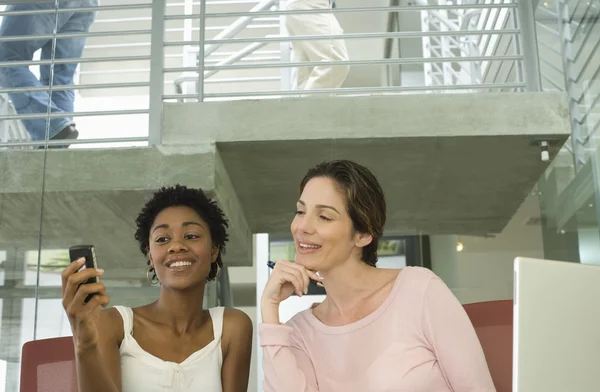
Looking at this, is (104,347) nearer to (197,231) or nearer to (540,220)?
(197,231)

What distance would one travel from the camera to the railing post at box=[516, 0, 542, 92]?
14.7ft

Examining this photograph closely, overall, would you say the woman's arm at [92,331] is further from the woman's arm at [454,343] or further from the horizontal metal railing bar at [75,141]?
the horizontal metal railing bar at [75,141]

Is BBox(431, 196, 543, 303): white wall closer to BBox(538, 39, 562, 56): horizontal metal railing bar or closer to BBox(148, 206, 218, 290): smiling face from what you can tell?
BBox(538, 39, 562, 56): horizontal metal railing bar

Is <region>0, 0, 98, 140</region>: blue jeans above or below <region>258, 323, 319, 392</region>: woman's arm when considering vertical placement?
above

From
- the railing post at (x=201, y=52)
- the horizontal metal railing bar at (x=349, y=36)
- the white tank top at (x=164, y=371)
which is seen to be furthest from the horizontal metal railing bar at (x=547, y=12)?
the white tank top at (x=164, y=371)

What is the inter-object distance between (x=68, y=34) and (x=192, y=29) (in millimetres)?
1192

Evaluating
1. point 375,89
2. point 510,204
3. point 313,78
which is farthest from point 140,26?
point 510,204

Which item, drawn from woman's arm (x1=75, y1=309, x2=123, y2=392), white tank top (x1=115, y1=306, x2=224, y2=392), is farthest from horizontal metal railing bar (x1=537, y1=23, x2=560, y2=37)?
woman's arm (x1=75, y1=309, x2=123, y2=392)

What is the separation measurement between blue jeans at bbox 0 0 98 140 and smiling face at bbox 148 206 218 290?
122 cm

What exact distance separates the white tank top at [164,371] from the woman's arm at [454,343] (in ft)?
2.32

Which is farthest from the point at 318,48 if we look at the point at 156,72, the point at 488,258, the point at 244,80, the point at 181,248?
the point at 181,248

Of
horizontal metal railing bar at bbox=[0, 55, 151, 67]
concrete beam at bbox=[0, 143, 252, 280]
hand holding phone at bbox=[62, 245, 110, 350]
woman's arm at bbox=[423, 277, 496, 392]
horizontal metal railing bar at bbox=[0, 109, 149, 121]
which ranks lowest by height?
woman's arm at bbox=[423, 277, 496, 392]

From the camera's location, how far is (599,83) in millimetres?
3535

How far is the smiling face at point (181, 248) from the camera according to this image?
240cm
